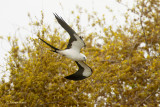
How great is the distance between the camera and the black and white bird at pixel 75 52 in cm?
685

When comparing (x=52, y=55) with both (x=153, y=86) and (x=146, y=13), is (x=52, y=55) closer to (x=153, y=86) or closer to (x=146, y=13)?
(x=153, y=86)

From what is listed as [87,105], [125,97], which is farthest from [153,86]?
[87,105]

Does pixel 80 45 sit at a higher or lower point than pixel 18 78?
higher

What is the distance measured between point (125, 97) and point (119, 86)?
19.1 inches

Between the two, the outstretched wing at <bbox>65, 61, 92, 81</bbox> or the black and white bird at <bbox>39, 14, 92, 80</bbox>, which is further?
the outstretched wing at <bbox>65, 61, 92, 81</bbox>

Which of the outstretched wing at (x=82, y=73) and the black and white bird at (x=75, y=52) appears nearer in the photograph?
the black and white bird at (x=75, y=52)

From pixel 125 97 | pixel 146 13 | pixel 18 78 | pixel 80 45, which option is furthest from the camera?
pixel 146 13

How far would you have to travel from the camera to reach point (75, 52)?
7652 mm

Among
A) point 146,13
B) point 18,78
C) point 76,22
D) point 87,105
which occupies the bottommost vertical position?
point 87,105

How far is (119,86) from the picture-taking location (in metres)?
10.9

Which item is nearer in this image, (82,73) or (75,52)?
(75,52)

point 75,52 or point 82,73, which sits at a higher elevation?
point 75,52

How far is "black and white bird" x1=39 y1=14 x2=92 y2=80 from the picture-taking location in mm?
6854

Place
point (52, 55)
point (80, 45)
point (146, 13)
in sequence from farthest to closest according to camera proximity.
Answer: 1. point (146, 13)
2. point (52, 55)
3. point (80, 45)
